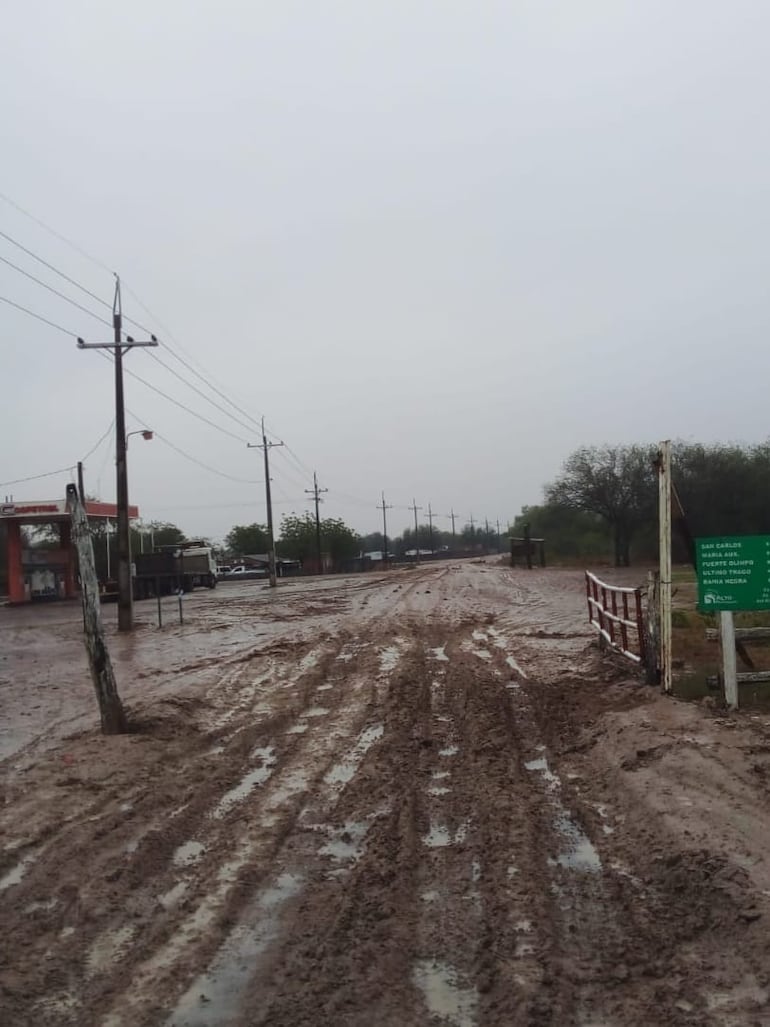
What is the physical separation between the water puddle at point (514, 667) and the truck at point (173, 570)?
27.9 meters

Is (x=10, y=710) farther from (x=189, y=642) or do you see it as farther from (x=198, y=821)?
(x=189, y=642)

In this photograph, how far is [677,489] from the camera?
4706cm

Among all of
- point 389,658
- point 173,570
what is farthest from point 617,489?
point 389,658

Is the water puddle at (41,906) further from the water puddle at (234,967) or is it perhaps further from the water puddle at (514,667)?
the water puddle at (514,667)

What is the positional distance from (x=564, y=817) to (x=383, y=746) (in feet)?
8.78

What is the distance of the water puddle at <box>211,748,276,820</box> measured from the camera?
667cm

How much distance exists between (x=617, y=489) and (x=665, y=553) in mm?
48741

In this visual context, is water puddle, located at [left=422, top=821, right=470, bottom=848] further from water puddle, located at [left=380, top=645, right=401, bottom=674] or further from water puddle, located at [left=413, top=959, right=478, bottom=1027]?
water puddle, located at [left=380, top=645, right=401, bottom=674]

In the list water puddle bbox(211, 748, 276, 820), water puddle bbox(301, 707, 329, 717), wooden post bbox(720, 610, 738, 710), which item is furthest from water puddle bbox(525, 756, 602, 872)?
water puddle bbox(301, 707, 329, 717)

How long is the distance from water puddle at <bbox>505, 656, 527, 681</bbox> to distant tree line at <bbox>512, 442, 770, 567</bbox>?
33.4m

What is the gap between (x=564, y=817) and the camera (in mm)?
6133

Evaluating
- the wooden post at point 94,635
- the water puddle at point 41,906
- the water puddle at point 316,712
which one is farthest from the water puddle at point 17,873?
the water puddle at point 316,712

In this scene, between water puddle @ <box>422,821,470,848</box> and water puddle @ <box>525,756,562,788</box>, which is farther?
water puddle @ <box>525,756,562,788</box>

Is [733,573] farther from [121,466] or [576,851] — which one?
[121,466]
